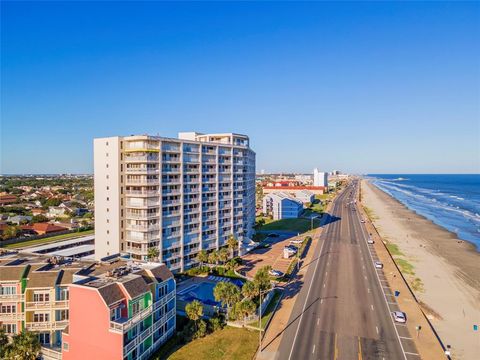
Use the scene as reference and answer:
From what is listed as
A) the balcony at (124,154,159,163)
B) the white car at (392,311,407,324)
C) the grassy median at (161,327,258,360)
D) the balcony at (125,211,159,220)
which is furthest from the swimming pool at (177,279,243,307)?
the white car at (392,311,407,324)

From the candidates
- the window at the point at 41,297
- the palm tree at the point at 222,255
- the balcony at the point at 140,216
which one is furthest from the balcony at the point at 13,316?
the palm tree at the point at 222,255

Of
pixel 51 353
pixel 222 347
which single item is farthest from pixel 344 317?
pixel 51 353

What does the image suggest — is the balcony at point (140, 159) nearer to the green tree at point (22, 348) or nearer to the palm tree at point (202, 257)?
the palm tree at point (202, 257)

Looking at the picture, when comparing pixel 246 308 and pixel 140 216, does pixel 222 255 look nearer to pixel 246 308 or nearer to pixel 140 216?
pixel 140 216

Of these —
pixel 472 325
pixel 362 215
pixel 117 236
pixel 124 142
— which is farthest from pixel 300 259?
pixel 362 215

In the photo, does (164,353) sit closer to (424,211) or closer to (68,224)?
(68,224)

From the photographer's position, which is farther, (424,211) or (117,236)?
(424,211)

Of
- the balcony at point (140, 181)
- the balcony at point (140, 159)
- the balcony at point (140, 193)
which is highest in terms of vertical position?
the balcony at point (140, 159)
